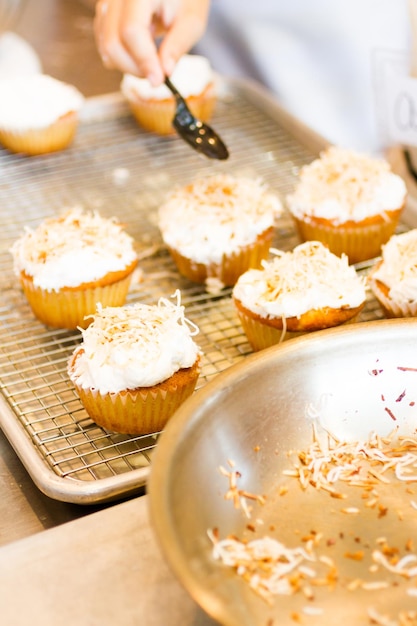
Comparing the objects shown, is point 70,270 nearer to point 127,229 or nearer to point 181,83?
point 127,229

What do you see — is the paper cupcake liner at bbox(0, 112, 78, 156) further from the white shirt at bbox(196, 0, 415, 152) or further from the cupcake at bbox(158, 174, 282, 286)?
the white shirt at bbox(196, 0, 415, 152)

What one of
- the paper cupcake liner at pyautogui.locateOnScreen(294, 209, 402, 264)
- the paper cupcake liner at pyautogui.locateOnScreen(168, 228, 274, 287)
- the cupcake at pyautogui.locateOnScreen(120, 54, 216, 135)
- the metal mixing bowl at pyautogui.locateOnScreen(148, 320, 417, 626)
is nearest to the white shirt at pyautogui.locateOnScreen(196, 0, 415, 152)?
the cupcake at pyautogui.locateOnScreen(120, 54, 216, 135)

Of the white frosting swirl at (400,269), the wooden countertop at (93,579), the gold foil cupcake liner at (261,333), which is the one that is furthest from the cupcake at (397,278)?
the wooden countertop at (93,579)

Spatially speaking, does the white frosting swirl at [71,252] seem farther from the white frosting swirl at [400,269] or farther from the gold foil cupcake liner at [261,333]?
the white frosting swirl at [400,269]

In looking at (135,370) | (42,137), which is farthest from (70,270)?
(42,137)

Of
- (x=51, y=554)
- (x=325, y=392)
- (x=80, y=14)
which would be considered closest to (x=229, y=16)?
(x=80, y=14)

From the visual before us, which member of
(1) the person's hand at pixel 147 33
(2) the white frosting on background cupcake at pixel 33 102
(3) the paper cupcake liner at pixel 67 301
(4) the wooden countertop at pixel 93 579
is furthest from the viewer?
(2) the white frosting on background cupcake at pixel 33 102
